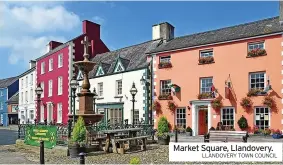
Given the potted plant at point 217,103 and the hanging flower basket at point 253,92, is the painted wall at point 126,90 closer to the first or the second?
the potted plant at point 217,103

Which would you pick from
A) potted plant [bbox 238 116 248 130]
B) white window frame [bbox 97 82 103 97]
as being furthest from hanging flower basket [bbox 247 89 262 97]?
white window frame [bbox 97 82 103 97]

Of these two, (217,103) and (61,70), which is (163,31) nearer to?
(217,103)

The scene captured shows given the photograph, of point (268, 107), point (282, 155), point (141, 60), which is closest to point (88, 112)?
point (282, 155)

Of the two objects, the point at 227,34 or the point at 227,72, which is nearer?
the point at 227,72

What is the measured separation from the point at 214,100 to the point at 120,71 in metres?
9.77

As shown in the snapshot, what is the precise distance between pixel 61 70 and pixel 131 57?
10242 mm

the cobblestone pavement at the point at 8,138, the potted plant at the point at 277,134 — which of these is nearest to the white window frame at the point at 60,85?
the cobblestone pavement at the point at 8,138

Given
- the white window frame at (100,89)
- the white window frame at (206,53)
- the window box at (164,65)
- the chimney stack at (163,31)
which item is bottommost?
the white window frame at (100,89)

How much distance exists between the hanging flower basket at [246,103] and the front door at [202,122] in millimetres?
3331

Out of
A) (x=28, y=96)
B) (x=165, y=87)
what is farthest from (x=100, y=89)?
(x=28, y=96)

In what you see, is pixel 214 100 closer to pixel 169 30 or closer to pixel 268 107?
pixel 268 107

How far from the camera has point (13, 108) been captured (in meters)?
55.8

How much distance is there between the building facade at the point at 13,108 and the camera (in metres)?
55.2

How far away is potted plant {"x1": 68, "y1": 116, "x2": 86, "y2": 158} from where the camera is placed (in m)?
12.7
